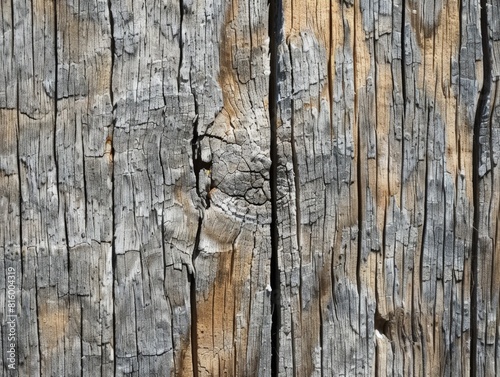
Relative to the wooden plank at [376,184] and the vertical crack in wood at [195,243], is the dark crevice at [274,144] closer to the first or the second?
the wooden plank at [376,184]

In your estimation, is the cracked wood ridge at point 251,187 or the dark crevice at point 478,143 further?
the dark crevice at point 478,143

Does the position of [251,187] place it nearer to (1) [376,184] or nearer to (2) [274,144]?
(2) [274,144]

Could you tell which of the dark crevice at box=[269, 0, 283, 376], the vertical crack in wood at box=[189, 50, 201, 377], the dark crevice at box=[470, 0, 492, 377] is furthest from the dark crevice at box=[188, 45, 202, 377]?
the dark crevice at box=[470, 0, 492, 377]

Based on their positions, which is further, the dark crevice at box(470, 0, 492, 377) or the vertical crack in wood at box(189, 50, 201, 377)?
the dark crevice at box(470, 0, 492, 377)

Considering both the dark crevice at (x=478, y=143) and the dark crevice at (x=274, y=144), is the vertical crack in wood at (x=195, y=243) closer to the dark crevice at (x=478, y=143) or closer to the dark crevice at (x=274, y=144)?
the dark crevice at (x=274, y=144)

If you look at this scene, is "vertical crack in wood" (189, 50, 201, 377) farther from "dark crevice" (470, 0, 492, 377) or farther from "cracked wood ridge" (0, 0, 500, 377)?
"dark crevice" (470, 0, 492, 377)

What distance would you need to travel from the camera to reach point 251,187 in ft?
6.73

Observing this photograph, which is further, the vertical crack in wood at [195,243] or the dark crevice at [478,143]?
the dark crevice at [478,143]

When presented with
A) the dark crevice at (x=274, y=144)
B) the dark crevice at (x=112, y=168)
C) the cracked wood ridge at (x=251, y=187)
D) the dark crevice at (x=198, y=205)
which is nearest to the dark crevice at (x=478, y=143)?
the cracked wood ridge at (x=251, y=187)

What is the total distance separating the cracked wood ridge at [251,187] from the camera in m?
1.99

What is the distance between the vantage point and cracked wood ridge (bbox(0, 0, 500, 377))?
199cm

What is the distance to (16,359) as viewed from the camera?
1995 millimetres

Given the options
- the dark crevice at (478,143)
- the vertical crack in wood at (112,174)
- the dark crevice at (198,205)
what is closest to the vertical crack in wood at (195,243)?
the dark crevice at (198,205)

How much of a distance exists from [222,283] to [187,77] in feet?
2.09
